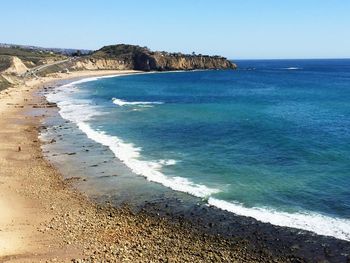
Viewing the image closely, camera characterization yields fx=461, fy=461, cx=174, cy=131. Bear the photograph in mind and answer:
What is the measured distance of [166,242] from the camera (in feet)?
72.0

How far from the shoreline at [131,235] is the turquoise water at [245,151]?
7.66ft

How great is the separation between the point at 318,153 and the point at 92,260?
83.3ft

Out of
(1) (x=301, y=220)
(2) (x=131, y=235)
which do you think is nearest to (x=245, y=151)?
(1) (x=301, y=220)

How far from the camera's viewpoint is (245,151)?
40500 mm

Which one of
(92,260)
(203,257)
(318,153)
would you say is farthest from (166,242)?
(318,153)

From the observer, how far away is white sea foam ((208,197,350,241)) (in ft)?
77.3

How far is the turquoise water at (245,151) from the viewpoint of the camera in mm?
27594

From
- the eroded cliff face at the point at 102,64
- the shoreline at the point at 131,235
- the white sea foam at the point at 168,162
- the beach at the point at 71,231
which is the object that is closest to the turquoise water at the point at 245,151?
the white sea foam at the point at 168,162

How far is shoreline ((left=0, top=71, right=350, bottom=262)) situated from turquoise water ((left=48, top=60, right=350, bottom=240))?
91.9 inches

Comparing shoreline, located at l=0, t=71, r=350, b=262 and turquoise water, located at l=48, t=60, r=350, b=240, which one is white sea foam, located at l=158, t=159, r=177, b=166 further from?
shoreline, located at l=0, t=71, r=350, b=262

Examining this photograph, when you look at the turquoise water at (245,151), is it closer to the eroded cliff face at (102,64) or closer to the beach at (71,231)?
the beach at (71,231)

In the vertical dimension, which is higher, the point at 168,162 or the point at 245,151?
the point at 245,151

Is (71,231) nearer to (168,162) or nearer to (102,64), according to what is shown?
(168,162)

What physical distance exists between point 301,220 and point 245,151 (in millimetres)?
15800
